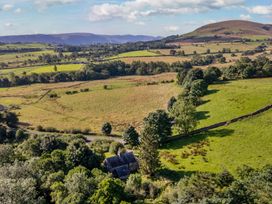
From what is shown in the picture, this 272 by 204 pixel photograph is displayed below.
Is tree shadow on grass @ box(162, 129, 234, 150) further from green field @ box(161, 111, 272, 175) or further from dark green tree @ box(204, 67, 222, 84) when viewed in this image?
dark green tree @ box(204, 67, 222, 84)

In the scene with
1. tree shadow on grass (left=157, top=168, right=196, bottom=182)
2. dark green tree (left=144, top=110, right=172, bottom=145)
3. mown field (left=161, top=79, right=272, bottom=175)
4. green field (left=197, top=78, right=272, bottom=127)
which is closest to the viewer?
tree shadow on grass (left=157, top=168, right=196, bottom=182)

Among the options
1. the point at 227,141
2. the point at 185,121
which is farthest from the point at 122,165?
the point at 227,141

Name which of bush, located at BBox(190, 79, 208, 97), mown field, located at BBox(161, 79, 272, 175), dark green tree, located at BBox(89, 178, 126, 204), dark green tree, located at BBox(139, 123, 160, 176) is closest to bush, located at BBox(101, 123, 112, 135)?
mown field, located at BBox(161, 79, 272, 175)

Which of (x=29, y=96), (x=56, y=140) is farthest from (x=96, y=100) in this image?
(x=56, y=140)

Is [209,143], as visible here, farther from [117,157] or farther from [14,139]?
[14,139]

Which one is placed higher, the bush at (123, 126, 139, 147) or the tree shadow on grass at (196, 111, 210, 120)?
the tree shadow on grass at (196, 111, 210, 120)

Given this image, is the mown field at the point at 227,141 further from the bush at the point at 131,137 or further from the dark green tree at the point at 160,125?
the bush at the point at 131,137

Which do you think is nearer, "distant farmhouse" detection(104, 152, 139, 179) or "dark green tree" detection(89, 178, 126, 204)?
"dark green tree" detection(89, 178, 126, 204)

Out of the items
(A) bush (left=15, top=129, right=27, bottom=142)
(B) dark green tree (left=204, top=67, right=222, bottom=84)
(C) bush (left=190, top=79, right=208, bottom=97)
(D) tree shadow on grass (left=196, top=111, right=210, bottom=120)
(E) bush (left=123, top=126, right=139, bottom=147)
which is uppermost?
(B) dark green tree (left=204, top=67, right=222, bottom=84)
